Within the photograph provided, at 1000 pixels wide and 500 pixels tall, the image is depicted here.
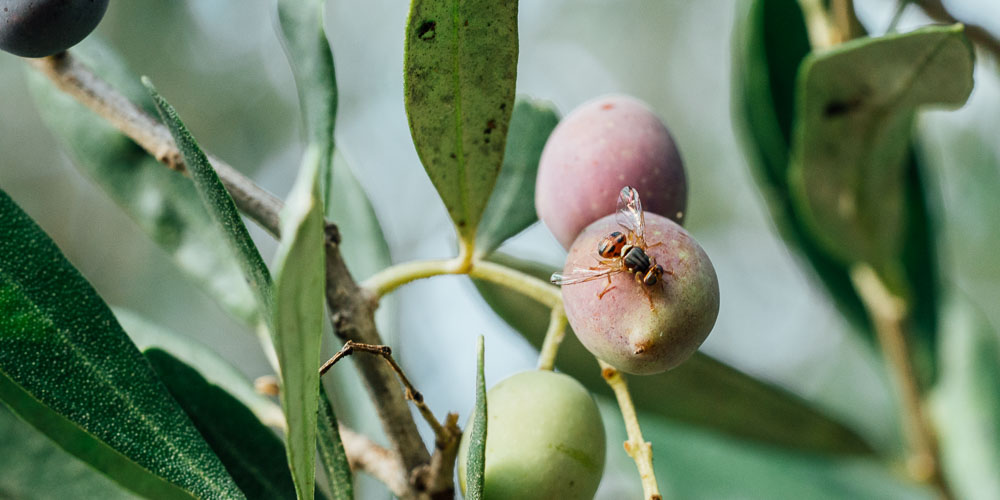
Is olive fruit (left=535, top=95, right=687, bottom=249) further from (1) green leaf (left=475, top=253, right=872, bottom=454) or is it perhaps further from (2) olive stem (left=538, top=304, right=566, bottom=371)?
(1) green leaf (left=475, top=253, right=872, bottom=454)

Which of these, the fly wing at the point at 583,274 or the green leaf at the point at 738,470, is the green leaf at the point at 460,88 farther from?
the green leaf at the point at 738,470

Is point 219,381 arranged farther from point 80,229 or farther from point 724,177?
point 724,177

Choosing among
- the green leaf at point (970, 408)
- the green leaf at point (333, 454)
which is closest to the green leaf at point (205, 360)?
the green leaf at point (333, 454)

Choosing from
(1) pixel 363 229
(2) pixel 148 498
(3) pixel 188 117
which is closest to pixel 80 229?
(3) pixel 188 117

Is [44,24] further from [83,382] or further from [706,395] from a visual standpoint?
[706,395]

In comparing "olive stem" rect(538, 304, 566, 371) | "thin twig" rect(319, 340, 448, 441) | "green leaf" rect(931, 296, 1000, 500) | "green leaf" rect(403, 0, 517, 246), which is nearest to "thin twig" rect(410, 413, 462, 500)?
"thin twig" rect(319, 340, 448, 441)

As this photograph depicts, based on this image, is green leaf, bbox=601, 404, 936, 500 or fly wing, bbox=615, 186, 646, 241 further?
green leaf, bbox=601, 404, 936, 500
